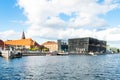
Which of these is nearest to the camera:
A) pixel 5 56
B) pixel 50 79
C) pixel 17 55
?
pixel 50 79

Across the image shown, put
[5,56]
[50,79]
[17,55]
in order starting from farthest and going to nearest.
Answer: [17,55] → [5,56] → [50,79]

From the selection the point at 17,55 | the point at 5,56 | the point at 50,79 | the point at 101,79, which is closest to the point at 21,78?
the point at 50,79

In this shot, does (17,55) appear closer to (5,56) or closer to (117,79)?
(5,56)

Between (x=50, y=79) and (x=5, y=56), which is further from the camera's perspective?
(x=5, y=56)

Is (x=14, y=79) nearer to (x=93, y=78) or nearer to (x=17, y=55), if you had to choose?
(x=93, y=78)

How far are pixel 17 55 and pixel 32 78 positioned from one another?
5172 inches

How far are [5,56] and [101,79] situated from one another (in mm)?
114558

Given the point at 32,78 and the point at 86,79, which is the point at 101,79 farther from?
the point at 32,78

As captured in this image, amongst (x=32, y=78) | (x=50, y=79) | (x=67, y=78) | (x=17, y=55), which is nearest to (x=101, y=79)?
(x=67, y=78)

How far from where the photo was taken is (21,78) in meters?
54.9

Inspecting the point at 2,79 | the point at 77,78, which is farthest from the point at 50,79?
the point at 2,79

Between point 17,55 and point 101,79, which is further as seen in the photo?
point 17,55

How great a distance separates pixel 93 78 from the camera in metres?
55.0

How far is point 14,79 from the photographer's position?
5359cm
